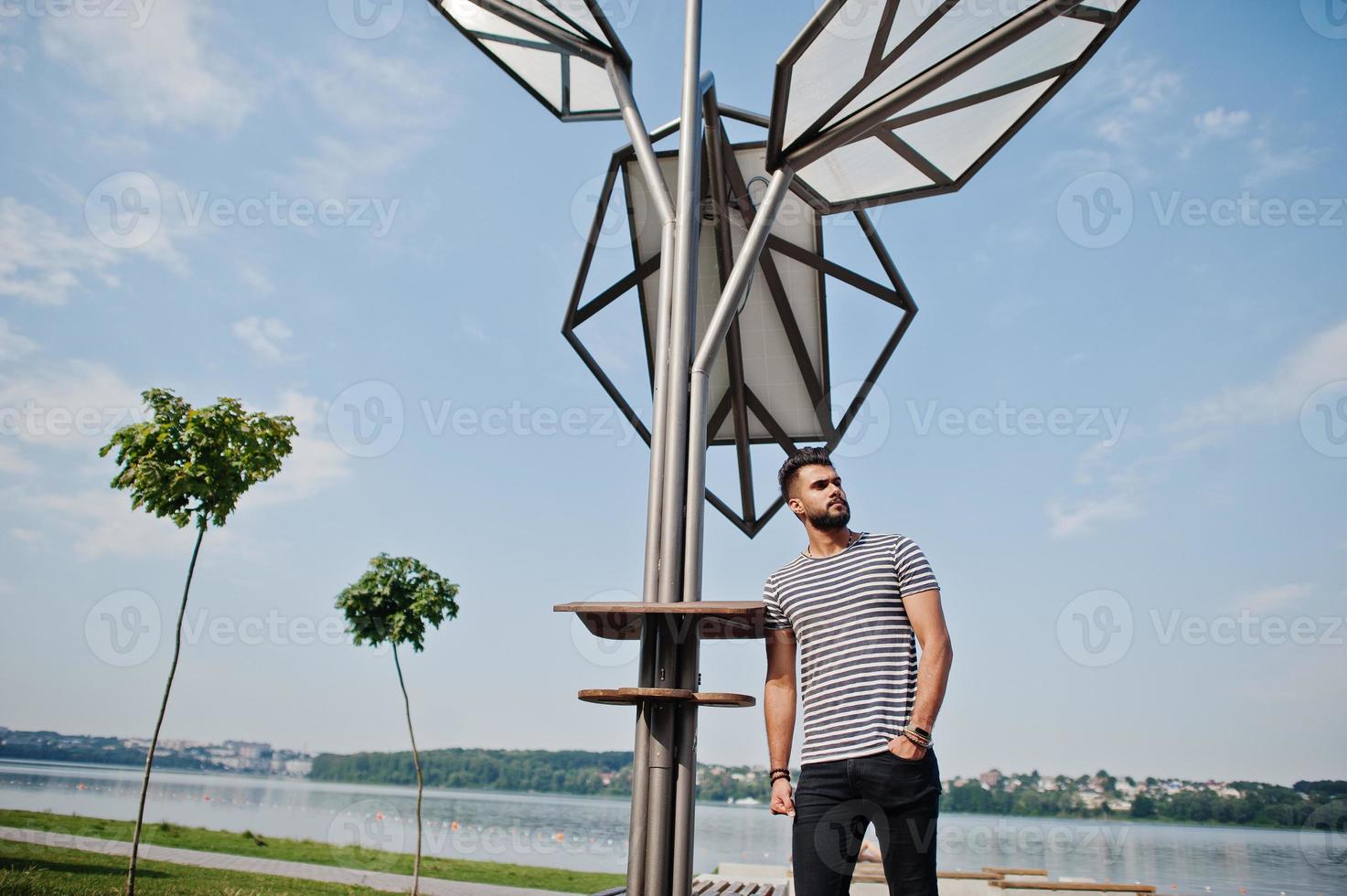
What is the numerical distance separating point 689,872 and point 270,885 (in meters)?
8.26

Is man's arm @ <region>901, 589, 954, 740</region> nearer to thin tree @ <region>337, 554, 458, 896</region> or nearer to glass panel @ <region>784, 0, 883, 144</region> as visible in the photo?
glass panel @ <region>784, 0, 883, 144</region>

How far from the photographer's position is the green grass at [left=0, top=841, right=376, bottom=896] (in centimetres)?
764

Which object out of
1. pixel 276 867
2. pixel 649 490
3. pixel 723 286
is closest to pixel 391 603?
pixel 276 867

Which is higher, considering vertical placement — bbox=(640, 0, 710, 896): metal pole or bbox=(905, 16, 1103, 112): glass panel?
bbox=(905, 16, 1103, 112): glass panel

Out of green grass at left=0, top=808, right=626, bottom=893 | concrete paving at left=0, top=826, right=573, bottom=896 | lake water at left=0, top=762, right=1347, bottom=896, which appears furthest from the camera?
lake water at left=0, top=762, right=1347, bottom=896

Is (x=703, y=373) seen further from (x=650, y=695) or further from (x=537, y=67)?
(x=537, y=67)

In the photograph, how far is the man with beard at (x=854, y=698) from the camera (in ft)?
9.58

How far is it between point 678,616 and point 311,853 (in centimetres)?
1645

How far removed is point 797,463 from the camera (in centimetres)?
363

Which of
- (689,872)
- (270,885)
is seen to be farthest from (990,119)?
(270,885)

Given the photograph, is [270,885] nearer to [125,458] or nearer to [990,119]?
[125,458]

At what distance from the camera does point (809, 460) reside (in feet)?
11.8

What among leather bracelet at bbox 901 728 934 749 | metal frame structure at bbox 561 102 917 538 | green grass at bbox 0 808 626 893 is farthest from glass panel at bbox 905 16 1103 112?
green grass at bbox 0 808 626 893

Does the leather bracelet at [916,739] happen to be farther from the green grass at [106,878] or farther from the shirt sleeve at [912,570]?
the green grass at [106,878]
